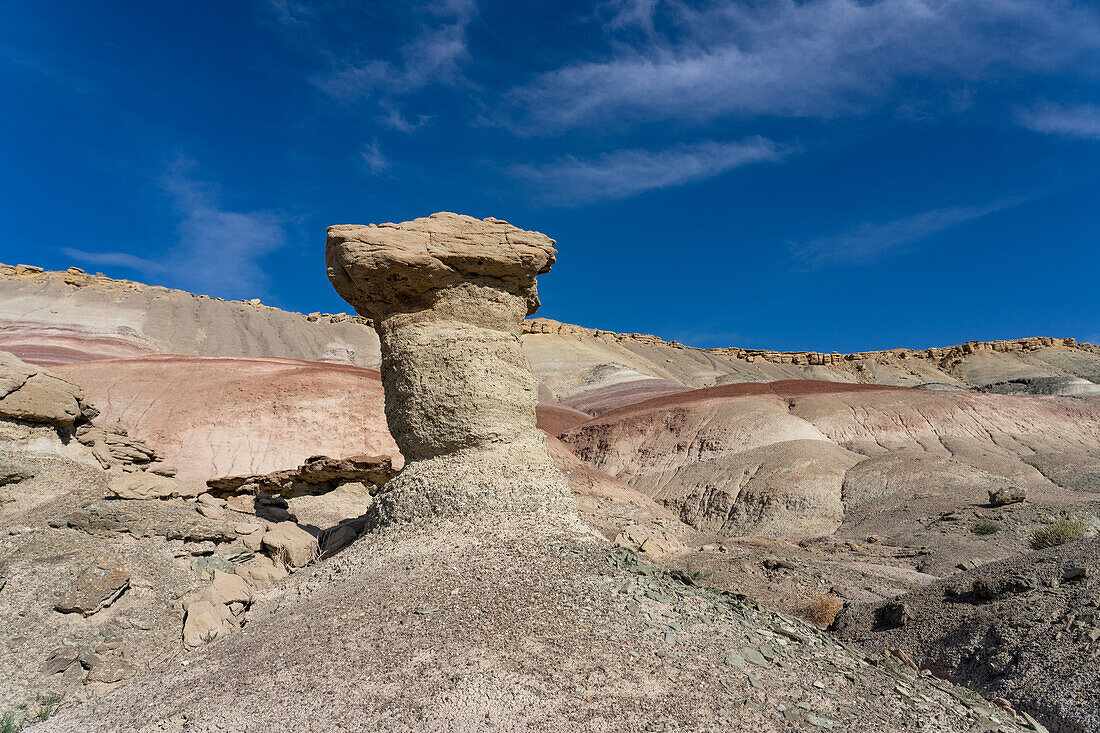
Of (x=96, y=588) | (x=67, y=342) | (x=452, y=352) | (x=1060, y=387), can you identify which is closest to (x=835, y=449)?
(x=452, y=352)

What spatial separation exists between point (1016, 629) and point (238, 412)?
16808mm

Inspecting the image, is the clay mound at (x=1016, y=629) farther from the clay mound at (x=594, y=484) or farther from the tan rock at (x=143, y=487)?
the clay mound at (x=594, y=484)

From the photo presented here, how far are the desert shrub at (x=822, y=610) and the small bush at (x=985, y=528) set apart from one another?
664 centimetres

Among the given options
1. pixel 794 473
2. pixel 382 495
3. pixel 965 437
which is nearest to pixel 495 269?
pixel 382 495

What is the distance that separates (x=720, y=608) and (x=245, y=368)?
18494mm

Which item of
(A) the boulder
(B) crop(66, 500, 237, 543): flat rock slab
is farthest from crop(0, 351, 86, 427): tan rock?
(A) the boulder

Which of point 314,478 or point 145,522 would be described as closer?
point 145,522

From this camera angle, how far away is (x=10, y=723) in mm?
4117

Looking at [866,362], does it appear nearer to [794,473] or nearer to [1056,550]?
[794,473]

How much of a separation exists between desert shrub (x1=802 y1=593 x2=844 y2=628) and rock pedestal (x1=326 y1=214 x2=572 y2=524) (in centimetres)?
337

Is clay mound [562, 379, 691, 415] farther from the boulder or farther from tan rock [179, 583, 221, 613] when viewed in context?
tan rock [179, 583, 221, 613]

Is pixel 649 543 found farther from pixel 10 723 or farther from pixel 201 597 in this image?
pixel 10 723

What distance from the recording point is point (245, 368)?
19672 millimetres

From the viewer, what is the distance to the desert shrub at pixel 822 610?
7295 mm
